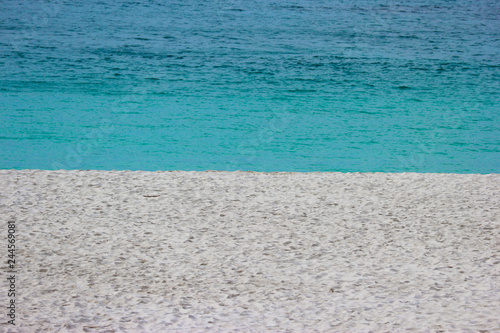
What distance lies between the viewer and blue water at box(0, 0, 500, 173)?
896 centimetres

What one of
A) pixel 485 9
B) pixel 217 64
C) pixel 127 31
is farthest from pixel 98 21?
pixel 485 9

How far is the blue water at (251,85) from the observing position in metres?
8.96

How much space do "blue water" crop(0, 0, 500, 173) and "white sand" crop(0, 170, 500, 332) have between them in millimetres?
2539

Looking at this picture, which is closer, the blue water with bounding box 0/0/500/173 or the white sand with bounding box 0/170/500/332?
the white sand with bounding box 0/170/500/332

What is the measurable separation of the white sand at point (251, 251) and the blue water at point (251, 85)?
254 centimetres

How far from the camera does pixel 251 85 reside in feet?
47.2

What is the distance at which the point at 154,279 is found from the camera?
3.61m

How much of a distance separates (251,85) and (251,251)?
10.7 metres

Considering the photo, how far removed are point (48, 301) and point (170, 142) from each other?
641 centimetres

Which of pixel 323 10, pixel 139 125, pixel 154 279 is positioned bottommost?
pixel 139 125

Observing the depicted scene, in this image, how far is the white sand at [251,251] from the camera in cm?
310

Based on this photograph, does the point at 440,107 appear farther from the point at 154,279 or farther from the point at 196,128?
the point at 154,279

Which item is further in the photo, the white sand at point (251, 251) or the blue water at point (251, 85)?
the blue water at point (251, 85)

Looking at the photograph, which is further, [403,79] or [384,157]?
[403,79]
